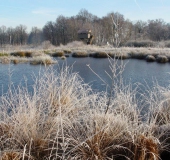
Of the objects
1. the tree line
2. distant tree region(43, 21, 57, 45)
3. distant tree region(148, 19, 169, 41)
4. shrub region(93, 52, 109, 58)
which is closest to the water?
shrub region(93, 52, 109, 58)

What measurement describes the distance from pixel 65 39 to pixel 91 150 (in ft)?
102

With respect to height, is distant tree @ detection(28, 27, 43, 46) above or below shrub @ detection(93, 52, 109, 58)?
above

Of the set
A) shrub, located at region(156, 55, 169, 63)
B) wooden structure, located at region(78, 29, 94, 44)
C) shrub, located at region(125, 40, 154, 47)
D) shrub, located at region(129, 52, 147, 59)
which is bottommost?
shrub, located at region(156, 55, 169, 63)

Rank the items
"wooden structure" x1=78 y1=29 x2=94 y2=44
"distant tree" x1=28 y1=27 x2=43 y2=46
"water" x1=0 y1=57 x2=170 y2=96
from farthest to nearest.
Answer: "distant tree" x1=28 y1=27 x2=43 y2=46 → "wooden structure" x1=78 y1=29 x2=94 y2=44 → "water" x1=0 y1=57 x2=170 y2=96

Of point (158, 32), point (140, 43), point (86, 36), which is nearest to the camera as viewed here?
point (140, 43)

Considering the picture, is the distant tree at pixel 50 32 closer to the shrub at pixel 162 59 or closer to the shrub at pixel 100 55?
the shrub at pixel 100 55

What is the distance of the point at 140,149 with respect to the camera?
69.2 inches

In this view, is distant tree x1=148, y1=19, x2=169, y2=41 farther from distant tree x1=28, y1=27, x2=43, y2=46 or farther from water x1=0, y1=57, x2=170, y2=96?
water x1=0, y1=57, x2=170, y2=96

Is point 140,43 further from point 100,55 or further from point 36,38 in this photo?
point 36,38

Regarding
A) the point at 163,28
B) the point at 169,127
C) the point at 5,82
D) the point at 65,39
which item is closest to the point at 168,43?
the point at 163,28

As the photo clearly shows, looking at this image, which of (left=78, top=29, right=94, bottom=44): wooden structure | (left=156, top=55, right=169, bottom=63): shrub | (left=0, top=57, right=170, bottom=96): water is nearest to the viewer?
(left=0, top=57, right=170, bottom=96): water

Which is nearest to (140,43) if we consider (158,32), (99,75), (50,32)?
(158,32)

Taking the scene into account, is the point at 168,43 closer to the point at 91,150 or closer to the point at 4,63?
the point at 4,63

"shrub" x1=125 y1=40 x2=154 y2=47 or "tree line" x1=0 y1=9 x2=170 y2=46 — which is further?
"tree line" x1=0 y1=9 x2=170 y2=46
